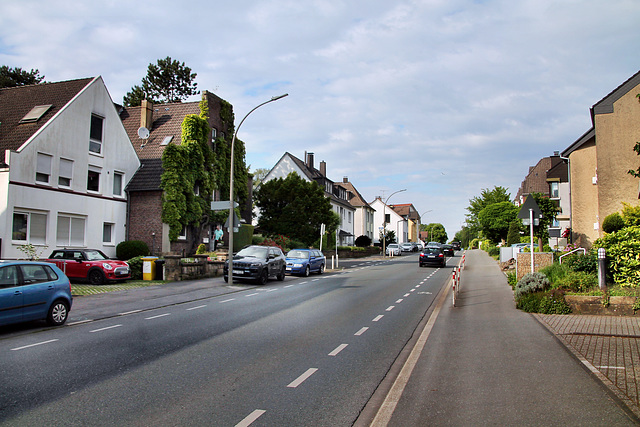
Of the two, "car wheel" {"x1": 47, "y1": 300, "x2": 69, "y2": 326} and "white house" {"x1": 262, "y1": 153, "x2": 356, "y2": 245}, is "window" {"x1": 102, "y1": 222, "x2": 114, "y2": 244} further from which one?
"white house" {"x1": 262, "y1": 153, "x2": 356, "y2": 245}

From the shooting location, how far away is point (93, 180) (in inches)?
1080

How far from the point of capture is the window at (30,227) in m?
22.4

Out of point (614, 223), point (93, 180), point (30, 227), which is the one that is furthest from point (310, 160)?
point (614, 223)

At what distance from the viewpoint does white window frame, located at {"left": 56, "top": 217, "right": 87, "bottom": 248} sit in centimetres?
2477

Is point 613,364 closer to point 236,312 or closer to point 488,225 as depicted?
point 236,312

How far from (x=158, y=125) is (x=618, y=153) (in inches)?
1111

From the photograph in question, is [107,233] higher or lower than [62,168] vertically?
lower

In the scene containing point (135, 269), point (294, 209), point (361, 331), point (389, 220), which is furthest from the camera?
point (389, 220)

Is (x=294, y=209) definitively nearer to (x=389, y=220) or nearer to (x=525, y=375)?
(x=525, y=375)

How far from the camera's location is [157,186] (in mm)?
29469

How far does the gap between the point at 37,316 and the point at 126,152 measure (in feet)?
70.9

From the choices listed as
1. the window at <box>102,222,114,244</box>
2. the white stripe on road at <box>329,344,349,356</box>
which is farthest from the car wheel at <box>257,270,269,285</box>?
the white stripe on road at <box>329,344,349,356</box>

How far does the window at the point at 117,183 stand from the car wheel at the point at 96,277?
10.4 meters

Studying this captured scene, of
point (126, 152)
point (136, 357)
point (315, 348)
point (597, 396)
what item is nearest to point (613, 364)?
point (597, 396)
